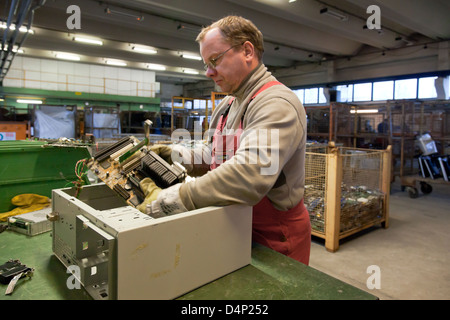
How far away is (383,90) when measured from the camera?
449 inches

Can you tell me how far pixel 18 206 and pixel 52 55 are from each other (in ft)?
44.9

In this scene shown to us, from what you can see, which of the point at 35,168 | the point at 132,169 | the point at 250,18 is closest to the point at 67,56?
the point at 250,18

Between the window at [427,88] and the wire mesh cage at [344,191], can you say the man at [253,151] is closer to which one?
the wire mesh cage at [344,191]

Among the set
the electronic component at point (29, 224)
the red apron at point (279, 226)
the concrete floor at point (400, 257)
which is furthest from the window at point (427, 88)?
the electronic component at point (29, 224)

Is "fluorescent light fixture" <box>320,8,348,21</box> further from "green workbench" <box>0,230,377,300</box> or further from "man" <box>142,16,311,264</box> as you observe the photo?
"green workbench" <box>0,230,377,300</box>

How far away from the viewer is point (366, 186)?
14.9 ft

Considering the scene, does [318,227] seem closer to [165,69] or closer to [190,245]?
[190,245]

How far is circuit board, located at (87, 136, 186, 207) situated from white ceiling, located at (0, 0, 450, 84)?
629cm

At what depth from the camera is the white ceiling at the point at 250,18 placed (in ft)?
23.5

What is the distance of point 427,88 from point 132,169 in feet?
39.4

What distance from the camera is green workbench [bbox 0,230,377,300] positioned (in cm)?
95

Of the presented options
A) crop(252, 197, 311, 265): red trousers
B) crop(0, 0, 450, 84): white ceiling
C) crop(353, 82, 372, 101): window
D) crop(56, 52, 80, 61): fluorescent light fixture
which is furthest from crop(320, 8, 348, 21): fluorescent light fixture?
crop(56, 52, 80, 61): fluorescent light fixture

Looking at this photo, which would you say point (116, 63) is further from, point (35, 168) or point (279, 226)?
point (279, 226)
